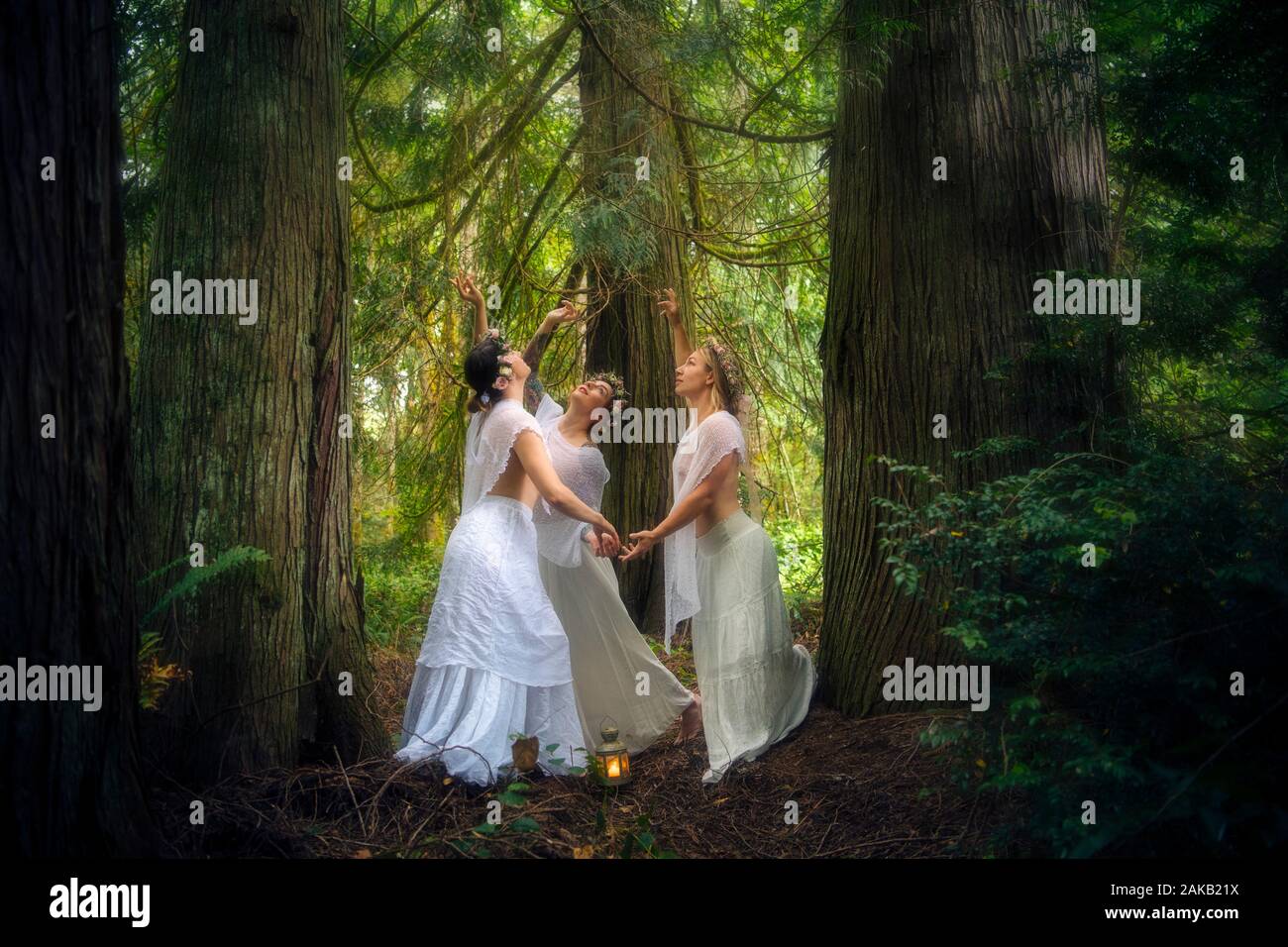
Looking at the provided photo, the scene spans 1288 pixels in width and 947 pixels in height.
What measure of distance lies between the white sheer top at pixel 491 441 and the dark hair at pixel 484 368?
6 centimetres

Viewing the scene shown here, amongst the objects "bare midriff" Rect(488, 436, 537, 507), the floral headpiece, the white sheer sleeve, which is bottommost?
"bare midriff" Rect(488, 436, 537, 507)

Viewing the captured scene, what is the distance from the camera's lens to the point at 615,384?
22.6ft

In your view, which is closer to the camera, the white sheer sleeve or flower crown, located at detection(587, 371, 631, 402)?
the white sheer sleeve

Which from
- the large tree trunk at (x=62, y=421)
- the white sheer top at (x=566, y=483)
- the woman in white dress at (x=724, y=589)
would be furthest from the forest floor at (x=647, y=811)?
the white sheer top at (x=566, y=483)

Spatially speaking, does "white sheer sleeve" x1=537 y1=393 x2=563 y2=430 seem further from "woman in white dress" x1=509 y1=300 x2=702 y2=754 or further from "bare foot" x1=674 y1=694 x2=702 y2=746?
"bare foot" x1=674 y1=694 x2=702 y2=746

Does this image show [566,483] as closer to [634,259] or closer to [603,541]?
[603,541]

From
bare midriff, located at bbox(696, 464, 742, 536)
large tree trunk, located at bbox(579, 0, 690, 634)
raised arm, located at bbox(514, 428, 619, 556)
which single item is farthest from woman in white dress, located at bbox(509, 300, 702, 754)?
large tree trunk, located at bbox(579, 0, 690, 634)

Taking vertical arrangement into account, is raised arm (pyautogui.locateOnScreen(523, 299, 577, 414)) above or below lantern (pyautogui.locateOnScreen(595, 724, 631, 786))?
above

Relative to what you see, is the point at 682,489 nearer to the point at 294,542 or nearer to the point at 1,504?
the point at 294,542

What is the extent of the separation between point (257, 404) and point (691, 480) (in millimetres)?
2208

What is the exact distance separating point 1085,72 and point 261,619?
438cm

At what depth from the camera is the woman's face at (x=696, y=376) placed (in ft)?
17.6

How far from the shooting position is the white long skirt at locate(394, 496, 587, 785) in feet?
15.1

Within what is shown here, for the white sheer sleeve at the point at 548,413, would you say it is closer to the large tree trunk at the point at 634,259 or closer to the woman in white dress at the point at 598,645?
the woman in white dress at the point at 598,645
